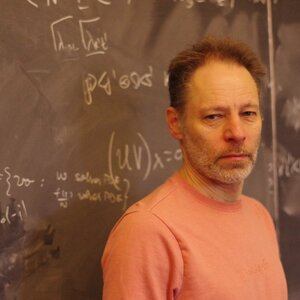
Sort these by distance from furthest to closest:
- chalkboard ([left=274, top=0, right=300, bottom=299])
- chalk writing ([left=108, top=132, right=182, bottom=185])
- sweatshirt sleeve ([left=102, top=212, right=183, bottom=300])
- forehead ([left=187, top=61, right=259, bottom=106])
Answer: chalkboard ([left=274, top=0, right=300, bottom=299]) < chalk writing ([left=108, top=132, right=182, bottom=185]) < forehead ([left=187, top=61, right=259, bottom=106]) < sweatshirt sleeve ([left=102, top=212, right=183, bottom=300])

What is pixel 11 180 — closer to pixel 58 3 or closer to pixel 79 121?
pixel 79 121

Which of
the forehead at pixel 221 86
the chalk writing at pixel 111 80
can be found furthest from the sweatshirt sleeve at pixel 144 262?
the chalk writing at pixel 111 80

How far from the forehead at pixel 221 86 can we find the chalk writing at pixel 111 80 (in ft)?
1.01

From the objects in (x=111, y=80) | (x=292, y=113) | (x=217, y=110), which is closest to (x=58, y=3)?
(x=111, y=80)

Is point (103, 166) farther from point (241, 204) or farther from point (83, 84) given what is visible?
point (241, 204)

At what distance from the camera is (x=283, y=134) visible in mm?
1439

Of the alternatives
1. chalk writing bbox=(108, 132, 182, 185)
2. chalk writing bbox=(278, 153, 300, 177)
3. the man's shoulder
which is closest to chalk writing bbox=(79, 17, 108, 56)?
chalk writing bbox=(108, 132, 182, 185)

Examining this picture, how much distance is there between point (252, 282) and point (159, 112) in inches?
22.8

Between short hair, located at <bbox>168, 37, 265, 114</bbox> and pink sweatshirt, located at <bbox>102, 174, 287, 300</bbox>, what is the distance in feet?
0.70

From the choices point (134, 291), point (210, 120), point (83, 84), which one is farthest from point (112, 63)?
point (134, 291)

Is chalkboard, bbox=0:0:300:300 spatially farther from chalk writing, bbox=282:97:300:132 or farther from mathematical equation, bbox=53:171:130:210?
chalk writing, bbox=282:97:300:132

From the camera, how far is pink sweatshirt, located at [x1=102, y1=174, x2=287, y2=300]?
859mm

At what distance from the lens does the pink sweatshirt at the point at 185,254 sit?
2.82 ft

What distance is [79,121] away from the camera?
3.97 ft
